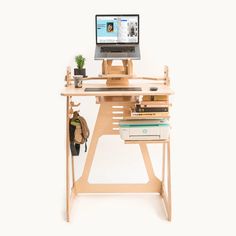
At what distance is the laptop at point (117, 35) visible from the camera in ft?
12.8

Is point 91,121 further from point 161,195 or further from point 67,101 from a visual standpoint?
point 161,195

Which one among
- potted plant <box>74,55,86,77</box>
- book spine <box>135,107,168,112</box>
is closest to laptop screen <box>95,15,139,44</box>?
potted plant <box>74,55,86,77</box>

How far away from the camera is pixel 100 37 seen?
3.92 m

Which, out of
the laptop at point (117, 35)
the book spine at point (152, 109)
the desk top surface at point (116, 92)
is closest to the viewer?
the desk top surface at point (116, 92)

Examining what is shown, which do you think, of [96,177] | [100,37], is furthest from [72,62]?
[96,177]

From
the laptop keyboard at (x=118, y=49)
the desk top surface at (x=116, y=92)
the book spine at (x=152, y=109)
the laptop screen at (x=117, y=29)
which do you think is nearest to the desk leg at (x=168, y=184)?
the book spine at (x=152, y=109)

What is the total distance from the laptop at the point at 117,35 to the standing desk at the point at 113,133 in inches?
9.4

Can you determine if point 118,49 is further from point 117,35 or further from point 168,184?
point 168,184

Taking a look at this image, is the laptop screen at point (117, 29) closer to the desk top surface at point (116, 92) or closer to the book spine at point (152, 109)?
the desk top surface at point (116, 92)

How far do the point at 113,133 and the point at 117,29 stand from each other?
996 mm

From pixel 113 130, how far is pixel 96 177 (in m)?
0.58

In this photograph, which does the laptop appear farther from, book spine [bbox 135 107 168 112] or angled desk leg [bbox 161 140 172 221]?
angled desk leg [bbox 161 140 172 221]

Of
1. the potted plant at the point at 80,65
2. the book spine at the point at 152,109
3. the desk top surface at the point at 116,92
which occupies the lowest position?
the book spine at the point at 152,109

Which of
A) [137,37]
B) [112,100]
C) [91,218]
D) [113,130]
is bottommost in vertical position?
[91,218]
